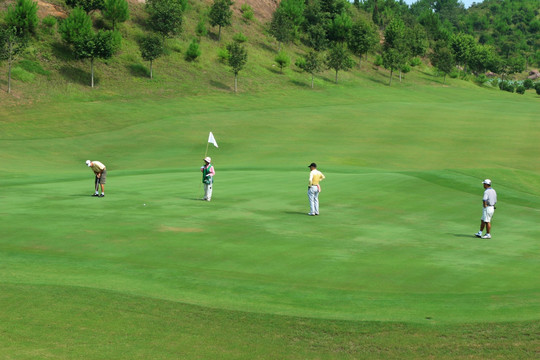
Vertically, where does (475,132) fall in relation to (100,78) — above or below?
below

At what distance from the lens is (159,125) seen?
6938 centimetres

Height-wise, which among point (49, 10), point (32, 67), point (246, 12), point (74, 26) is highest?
point (246, 12)

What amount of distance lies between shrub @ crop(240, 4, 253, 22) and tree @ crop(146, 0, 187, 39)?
2702 centimetres

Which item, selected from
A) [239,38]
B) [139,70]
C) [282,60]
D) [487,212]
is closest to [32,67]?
[139,70]

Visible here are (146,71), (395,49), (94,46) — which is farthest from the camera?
(395,49)

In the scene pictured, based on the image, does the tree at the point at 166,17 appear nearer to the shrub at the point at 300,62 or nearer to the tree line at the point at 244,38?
the tree line at the point at 244,38

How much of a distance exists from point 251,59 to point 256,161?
6579 centimetres

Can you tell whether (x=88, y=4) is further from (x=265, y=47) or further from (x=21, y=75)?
(x=265, y=47)

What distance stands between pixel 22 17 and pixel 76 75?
11507 mm

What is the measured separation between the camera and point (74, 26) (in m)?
89.9

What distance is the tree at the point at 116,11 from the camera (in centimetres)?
9794

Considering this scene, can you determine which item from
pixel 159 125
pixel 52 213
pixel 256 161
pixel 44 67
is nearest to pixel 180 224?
pixel 52 213

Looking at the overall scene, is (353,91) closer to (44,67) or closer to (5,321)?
(44,67)

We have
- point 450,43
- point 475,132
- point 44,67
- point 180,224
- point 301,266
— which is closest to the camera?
point 301,266
